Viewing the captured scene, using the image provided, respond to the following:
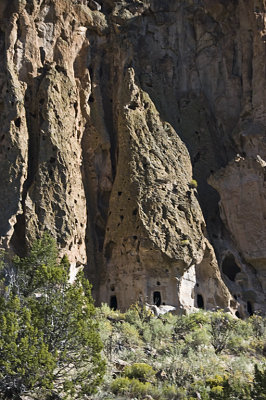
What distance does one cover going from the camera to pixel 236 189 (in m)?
31.8

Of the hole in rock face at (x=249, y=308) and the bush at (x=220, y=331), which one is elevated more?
the hole in rock face at (x=249, y=308)

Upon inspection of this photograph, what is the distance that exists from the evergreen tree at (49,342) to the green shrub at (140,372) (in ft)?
4.41

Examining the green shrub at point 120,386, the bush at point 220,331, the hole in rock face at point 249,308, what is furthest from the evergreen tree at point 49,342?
the hole in rock face at point 249,308

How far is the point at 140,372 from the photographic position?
15.7m

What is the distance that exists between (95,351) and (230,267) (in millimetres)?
18983

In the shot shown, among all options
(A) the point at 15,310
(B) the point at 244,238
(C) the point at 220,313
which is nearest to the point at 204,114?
(B) the point at 244,238

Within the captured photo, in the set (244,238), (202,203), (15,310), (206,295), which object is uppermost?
(202,203)

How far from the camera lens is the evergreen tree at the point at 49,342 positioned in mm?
12781

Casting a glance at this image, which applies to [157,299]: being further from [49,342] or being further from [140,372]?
[49,342]

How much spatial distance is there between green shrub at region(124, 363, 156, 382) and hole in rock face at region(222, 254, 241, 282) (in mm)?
16215

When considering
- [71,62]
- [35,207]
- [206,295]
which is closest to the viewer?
[35,207]

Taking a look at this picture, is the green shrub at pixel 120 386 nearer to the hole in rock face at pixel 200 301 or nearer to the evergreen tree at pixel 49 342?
the evergreen tree at pixel 49 342

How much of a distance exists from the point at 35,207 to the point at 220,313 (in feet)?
32.8

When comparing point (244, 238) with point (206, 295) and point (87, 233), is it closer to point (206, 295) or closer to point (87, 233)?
point (206, 295)
